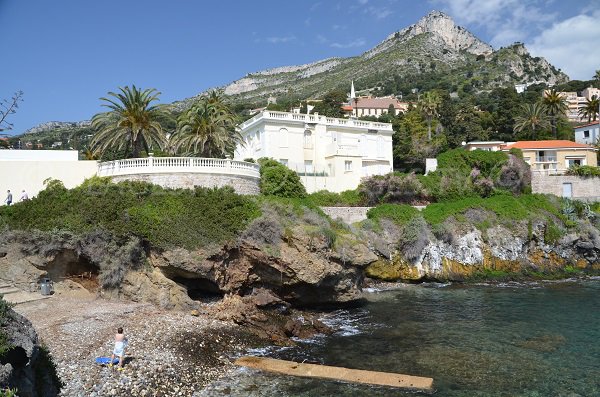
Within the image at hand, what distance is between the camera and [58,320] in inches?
710

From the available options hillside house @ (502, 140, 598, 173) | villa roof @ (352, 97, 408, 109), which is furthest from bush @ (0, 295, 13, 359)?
villa roof @ (352, 97, 408, 109)

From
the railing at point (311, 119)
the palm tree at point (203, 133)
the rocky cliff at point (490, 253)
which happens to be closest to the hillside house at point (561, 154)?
the rocky cliff at point (490, 253)

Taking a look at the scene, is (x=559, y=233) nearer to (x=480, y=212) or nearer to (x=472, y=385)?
(x=480, y=212)

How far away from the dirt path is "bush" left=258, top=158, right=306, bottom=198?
14.6m

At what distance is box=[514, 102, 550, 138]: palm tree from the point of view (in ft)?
207

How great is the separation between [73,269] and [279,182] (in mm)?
16193

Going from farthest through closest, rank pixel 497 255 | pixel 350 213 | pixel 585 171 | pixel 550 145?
pixel 550 145
pixel 585 171
pixel 350 213
pixel 497 255

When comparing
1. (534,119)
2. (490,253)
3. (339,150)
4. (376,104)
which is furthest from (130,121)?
(376,104)

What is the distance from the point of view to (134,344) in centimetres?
1656

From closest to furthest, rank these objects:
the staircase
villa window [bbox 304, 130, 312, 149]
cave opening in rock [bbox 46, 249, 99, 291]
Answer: the staircase
cave opening in rock [bbox 46, 249, 99, 291]
villa window [bbox 304, 130, 312, 149]

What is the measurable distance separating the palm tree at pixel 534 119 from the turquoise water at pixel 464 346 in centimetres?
4002

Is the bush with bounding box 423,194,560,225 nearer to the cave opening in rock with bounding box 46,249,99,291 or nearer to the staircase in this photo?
the cave opening in rock with bounding box 46,249,99,291

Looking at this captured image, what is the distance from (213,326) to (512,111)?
226 feet

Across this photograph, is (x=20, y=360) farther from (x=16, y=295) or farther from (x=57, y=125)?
(x=57, y=125)
